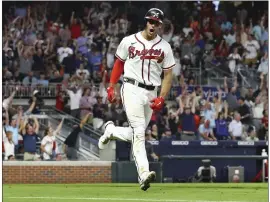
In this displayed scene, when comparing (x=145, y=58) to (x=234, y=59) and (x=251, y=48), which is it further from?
(x=251, y=48)

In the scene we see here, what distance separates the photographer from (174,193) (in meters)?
13.5

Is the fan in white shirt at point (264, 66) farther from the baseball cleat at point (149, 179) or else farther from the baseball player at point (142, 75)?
the baseball cleat at point (149, 179)

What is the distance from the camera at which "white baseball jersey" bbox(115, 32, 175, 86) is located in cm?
1269

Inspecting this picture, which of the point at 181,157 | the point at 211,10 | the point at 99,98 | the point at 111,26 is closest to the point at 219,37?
the point at 211,10

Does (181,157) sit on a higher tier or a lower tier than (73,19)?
lower

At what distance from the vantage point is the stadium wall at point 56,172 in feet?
64.0

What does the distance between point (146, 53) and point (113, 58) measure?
46.0 feet

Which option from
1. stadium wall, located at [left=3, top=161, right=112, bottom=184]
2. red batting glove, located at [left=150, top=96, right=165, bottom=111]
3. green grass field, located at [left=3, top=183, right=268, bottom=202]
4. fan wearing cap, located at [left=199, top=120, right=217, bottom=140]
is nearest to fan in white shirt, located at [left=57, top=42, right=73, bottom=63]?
fan wearing cap, located at [left=199, top=120, right=217, bottom=140]

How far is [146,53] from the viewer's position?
41.6 ft

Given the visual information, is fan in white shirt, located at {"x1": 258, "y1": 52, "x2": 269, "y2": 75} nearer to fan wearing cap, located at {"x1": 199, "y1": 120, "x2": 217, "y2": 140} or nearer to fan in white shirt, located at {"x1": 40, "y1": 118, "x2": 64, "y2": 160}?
fan wearing cap, located at {"x1": 199, "y1": 120, "x2": 217, "y2": 140}

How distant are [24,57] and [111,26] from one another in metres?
3.45

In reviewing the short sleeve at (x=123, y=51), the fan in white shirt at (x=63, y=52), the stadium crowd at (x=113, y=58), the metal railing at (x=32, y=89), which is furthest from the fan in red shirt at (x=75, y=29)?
the short sleeve at (x=123, y=51)

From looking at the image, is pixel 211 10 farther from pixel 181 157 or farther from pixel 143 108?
pixel 143 108

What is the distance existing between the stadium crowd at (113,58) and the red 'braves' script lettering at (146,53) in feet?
28.1
